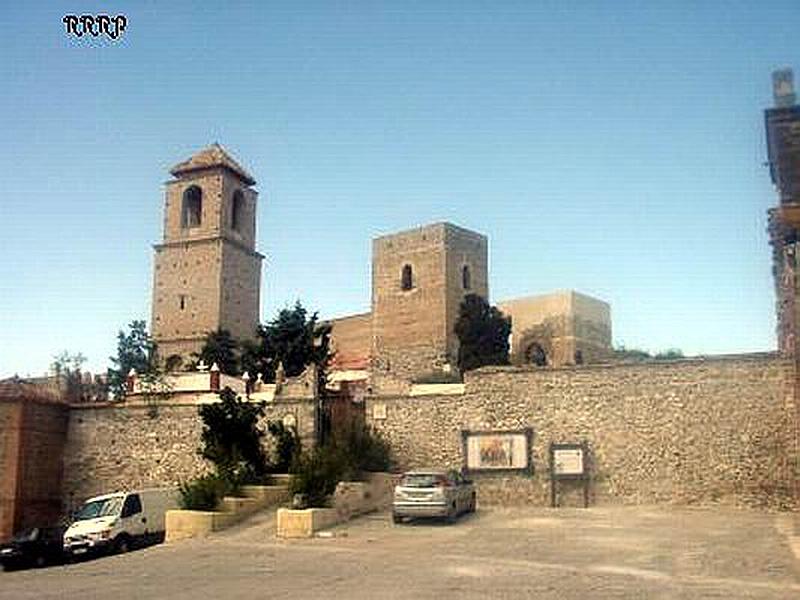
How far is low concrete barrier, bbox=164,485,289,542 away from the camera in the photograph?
20234 mm

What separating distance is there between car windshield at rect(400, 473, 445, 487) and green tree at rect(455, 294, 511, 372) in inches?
738

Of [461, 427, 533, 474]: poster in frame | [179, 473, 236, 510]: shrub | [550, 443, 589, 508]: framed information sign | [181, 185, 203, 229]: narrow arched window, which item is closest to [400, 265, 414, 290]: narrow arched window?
[181, 185, 203, 229]: narrow arched window

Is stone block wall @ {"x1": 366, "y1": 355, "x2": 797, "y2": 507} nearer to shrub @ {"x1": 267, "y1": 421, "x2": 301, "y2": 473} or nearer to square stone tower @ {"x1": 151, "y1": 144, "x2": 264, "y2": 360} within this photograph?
shrub @ {"x1": 267, "y1": 421, "x2": 301, "y2": 473}

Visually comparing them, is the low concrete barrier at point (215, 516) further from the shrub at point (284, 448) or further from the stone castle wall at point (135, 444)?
the stone castle wall at point (135, 444)

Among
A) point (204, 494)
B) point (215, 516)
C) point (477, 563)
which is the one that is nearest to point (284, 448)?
point (204, 494)

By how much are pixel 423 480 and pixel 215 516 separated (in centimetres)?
467

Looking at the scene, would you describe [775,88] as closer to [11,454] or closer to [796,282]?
[796,282]

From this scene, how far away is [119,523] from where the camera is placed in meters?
20.2

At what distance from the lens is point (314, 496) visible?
20484 mm

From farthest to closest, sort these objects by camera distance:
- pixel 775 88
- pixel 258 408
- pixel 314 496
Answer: pixel 258 408, pixel 314 496, pixel 775 88

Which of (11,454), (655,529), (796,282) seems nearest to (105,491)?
(11,454)

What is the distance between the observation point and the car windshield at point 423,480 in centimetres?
1977

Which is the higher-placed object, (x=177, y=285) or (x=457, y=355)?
(x=177, y=285)

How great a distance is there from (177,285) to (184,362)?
16.5ft
